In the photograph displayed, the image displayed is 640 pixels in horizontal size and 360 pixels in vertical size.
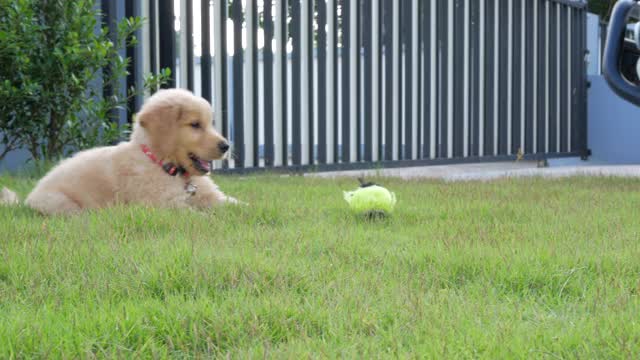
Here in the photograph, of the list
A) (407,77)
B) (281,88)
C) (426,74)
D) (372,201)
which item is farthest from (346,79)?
(372,201)

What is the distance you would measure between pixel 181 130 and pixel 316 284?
5.76ft

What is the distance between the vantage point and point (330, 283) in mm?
2061

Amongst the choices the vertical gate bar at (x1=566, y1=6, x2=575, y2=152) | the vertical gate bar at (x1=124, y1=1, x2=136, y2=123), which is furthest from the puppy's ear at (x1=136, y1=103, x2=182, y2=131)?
the vertical gate bar at (x1=566, y1=6, x2=575, y2=152)

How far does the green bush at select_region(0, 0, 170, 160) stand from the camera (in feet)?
16.2

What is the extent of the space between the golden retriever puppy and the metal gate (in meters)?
2.40

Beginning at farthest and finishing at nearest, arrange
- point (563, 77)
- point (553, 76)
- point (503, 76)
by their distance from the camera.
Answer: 1. point (563, 77)
2. point (553, 76)
3. point (503, 76)

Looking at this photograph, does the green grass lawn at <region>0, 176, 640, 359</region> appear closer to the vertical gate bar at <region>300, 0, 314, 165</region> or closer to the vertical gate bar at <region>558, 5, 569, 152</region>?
the vertical gate bar at <region>300, 0, 314, 165</region>

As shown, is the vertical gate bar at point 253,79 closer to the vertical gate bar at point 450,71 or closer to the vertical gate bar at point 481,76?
the vertical gate bar at point 450,71

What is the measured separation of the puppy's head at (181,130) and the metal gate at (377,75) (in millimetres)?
2390

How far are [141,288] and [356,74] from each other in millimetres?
5607

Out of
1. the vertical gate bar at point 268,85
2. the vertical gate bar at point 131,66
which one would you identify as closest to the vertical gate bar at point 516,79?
the vertical gate bar at point 268,85

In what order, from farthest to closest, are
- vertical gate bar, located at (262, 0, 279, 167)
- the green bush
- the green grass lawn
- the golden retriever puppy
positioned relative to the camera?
vertical gate bar, located at (262, 0, 279, 167) → the green bush → the golden retriever puppy → the green grass lawn

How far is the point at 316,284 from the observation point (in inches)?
81.7

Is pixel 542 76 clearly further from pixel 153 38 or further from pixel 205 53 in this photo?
pixel 153 38
